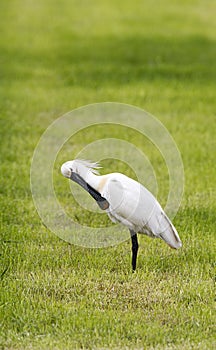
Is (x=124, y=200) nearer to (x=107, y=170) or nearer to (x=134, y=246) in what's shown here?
(x=134, y=246)

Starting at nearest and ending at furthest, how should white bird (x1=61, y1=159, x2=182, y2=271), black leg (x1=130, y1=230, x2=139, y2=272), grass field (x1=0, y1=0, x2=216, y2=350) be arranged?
grass field (x1=0, y1=0, x2=216, y2=350), white bird (x1=61, y1=159, x2=182, y2=271), black leg (x1=130, y1=230, x2=139, y2=272)

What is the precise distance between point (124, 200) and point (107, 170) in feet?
8.79

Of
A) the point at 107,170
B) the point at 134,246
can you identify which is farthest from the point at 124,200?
the point at 107,170

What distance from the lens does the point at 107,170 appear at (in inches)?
300

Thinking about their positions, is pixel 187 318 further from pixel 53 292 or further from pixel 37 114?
pixel 37 114

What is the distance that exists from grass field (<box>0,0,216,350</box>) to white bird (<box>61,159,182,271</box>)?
30 centimetres

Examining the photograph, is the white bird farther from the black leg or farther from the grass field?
the grass field

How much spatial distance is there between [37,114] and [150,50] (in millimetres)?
4259

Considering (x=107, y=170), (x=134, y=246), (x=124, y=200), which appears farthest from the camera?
(x=107, y=170)

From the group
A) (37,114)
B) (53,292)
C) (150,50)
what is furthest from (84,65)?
(53,292)

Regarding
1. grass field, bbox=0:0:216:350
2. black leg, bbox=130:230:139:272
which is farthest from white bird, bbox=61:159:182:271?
grass field, bbox=0:0:216:350

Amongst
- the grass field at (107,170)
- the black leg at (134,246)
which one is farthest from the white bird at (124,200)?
the grass field at (107,170)

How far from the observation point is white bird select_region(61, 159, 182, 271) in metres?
4.92

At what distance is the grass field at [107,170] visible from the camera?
14.5 feet
